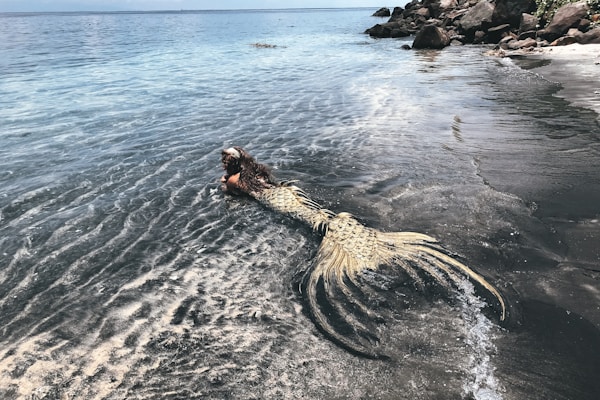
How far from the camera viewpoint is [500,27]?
116 ft

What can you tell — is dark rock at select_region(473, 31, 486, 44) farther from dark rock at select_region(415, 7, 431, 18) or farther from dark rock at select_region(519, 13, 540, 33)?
dark rock at select_region(415, 7, 431, 18)

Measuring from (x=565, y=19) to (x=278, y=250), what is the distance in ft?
106

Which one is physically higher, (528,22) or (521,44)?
(528,22)

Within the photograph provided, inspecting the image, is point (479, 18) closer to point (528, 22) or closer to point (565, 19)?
point (528, 22)

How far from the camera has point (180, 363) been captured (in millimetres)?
3891

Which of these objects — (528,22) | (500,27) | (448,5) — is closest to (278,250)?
(528,22)

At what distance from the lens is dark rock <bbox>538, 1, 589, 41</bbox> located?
88.8ft

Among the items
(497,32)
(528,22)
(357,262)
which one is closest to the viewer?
(357,262)

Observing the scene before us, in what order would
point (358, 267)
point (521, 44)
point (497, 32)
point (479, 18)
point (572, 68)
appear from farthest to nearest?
point (479, 18) < point (497, 32) < point (521, 44) < point (572, 68) < point (358, 267)

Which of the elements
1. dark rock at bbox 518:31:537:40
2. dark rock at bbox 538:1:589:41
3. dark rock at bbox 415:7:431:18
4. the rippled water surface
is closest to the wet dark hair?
the rippled water surface

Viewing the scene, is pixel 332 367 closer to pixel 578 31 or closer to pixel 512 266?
pixel 512 266

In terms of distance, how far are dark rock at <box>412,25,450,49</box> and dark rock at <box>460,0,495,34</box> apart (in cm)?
380

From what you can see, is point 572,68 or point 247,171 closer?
point 247,171

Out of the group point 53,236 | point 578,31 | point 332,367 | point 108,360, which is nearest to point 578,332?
point 332,367
